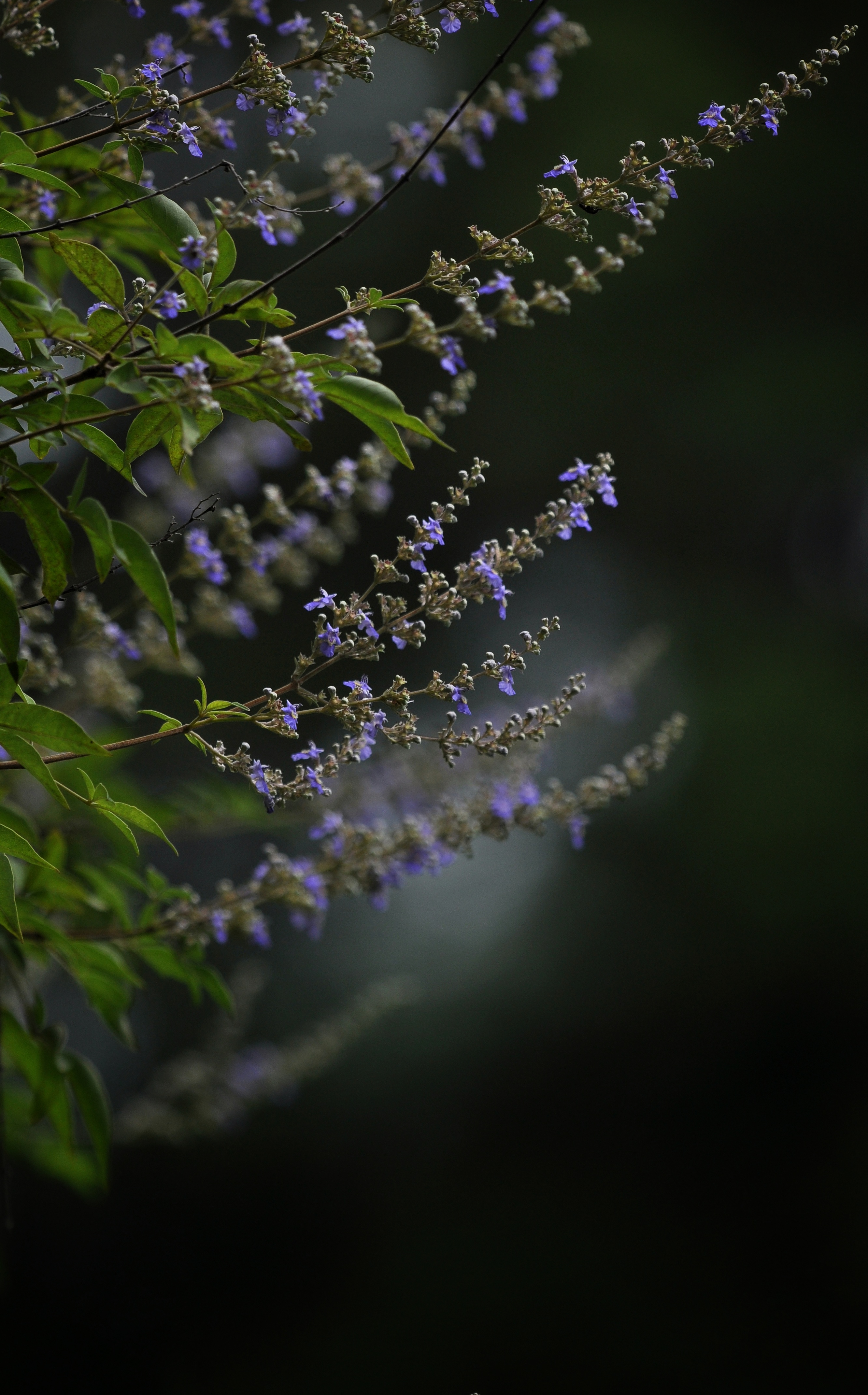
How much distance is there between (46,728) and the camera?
0.84 m

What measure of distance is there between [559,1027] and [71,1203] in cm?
309

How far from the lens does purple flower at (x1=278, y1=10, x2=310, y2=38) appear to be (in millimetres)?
1036

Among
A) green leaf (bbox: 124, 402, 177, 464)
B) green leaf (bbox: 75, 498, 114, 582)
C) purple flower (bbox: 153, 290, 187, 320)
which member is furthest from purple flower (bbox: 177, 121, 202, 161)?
green leaf (bbox: 75, 498, 114, 582)

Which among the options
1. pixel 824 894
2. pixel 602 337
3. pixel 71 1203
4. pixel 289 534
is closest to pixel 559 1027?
pixel 824 894

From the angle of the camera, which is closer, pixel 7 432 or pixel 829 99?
pixel 7 432

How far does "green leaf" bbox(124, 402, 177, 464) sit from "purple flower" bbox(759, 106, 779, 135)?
0.58m

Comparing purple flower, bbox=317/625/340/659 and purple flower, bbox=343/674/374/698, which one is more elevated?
purple flower, bbox=317/625/340/659

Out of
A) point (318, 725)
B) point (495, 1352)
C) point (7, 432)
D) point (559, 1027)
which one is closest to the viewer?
point (7, 432)

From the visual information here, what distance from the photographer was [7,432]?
1.50m

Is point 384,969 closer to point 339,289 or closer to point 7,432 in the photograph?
point 7,432

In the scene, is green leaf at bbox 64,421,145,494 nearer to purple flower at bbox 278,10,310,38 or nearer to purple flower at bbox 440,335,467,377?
purple flower at bbox 440,335,467,377

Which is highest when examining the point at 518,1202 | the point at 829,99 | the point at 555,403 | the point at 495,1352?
the point at 829,99

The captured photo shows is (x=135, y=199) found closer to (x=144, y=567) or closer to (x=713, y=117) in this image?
(x=144, y=567)

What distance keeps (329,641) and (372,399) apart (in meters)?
0.20
